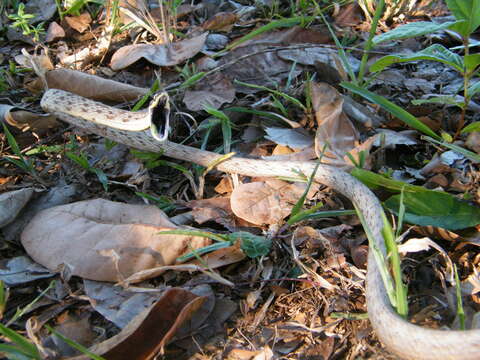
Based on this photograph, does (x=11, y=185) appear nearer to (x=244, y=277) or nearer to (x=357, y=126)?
(x=244, y=277)

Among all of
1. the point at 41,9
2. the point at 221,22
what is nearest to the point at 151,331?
the point at 221,22

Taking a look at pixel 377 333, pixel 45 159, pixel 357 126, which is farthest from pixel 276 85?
pixel 377 333

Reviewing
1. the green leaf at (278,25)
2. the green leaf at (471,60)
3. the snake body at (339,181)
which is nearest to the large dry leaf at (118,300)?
the snake body at (339,181)

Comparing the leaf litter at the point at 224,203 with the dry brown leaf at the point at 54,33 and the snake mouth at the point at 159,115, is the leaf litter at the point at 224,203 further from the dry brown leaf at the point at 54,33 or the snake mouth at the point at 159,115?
the snake mouth at the point at 159,115

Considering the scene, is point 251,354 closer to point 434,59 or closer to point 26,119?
point 434,59

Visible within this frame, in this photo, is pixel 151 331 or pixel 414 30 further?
pixel 414 30

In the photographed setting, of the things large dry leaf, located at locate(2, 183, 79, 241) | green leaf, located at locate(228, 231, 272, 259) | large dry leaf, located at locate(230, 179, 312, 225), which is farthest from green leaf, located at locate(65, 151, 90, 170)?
green leaf, located at locate(228, 231, 272, 259)

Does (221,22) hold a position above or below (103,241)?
above

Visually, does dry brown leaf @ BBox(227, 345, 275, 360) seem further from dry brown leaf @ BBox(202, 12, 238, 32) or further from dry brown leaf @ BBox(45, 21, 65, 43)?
dry brown leaf @ BBox(45, 21, 65, 43)
